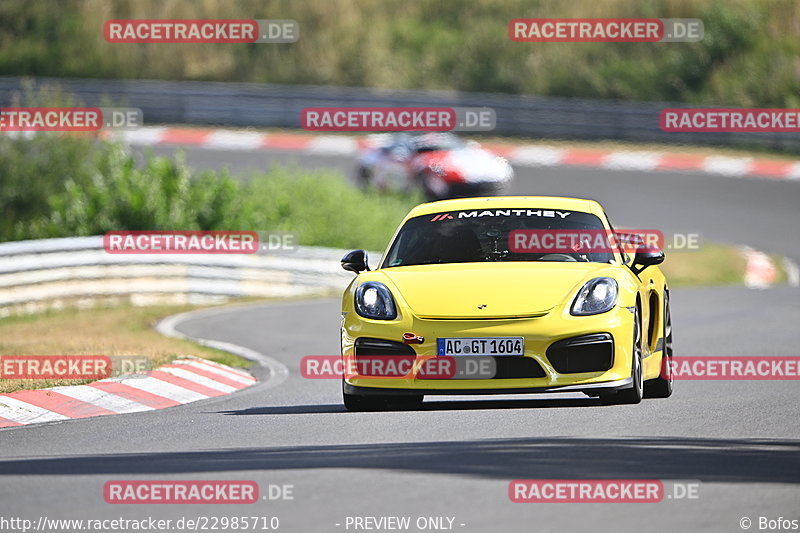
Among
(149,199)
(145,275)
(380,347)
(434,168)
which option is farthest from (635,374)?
(434,168)

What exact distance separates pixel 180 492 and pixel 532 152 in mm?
28259

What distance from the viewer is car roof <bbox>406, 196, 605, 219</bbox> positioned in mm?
11086

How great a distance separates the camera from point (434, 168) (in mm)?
30406

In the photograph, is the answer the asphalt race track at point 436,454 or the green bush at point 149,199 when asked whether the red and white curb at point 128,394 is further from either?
the green bush at point 149,199

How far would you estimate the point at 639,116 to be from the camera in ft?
117

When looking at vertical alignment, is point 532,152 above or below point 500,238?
above

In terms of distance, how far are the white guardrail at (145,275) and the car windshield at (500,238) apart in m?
9.00

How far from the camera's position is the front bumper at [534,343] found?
31.6 feet

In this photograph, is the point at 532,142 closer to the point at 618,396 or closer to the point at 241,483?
the point at 618,396

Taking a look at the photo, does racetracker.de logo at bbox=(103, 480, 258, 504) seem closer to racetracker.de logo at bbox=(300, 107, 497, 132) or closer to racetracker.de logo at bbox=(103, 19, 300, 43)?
racetracker.de logo at bbox=(300, 107, 497, 132)

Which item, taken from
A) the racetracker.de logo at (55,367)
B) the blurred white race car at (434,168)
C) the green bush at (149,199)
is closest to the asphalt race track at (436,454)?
the racetracker.de logo at (55,367)

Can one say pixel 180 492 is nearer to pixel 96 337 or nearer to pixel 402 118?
pixel 96 337

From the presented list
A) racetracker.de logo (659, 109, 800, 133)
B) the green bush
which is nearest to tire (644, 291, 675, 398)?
the green bush

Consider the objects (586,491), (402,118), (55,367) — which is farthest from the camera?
(402,118)
